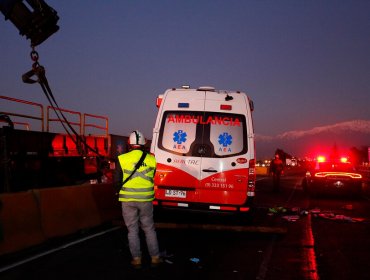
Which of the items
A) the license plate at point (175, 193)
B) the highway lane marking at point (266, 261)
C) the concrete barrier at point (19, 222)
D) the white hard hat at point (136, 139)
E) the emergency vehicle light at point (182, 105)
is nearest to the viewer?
the highway lane marking at point (266, 261)

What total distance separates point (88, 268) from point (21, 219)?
1.72m

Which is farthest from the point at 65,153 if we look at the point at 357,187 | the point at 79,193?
the point at 357,187

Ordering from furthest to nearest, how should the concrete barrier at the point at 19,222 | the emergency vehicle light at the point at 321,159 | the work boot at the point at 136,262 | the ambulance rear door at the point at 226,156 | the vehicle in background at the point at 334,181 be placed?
1. the emergency vehicle light at the point at 321,159
2. the vehicle in background at the point at 334,181
3. the ambulance rear door at the point at 226,156
4. the concrete barrier at the point at 19,222
5. the work boot at the point at 136,262

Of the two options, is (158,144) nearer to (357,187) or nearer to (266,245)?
(266,245)

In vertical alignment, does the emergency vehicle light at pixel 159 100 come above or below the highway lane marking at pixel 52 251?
above

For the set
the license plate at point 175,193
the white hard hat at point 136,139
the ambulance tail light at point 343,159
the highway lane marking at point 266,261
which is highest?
the white hard hat at point 136,139

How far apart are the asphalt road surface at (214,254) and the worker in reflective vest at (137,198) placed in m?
0.28

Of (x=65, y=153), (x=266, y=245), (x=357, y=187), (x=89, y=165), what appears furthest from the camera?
(x=357, y=187)

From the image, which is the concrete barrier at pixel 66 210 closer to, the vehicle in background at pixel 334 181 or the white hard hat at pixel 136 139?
the white hard hat at pixel 136 139

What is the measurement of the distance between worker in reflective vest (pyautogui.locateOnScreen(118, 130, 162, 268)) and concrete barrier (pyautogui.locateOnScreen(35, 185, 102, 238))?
2154 mm

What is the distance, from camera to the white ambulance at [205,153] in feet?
28.7

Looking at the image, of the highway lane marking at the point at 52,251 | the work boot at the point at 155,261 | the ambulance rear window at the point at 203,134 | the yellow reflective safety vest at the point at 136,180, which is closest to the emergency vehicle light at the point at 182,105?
the ambulance rear window at the point at 203,134

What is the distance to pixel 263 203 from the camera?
50.2 feet

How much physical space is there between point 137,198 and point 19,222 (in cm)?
217
